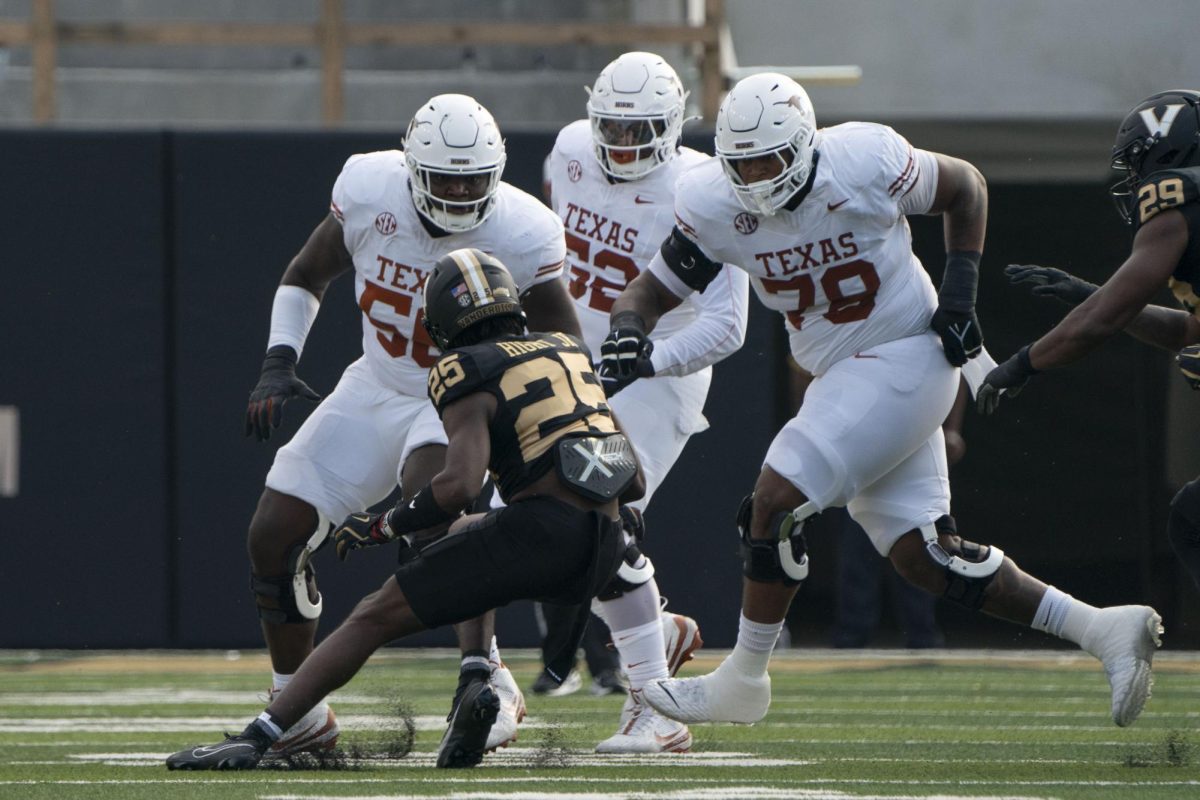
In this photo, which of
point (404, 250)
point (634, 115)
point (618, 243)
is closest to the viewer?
point (404, 250)

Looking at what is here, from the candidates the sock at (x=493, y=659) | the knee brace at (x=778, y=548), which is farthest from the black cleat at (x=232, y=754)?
the knee brace at (x=778, y=548)

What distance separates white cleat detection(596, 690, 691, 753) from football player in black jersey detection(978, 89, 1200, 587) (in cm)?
125

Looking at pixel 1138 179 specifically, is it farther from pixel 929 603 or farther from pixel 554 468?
pixel 929 603

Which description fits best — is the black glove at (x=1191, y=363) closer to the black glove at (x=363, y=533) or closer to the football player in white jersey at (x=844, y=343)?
the football player in white jersey at (x=844, y=343)

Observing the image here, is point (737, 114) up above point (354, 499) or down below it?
above

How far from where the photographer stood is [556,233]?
6.06 meters

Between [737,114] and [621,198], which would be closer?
[737,114]

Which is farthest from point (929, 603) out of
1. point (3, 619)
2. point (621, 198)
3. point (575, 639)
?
point (575, 639)

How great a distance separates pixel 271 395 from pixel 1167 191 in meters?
2.46

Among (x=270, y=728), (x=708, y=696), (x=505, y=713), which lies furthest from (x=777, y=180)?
(x=270, y=728)

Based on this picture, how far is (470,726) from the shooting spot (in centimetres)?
520

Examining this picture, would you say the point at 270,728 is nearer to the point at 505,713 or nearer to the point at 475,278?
the point at 505,713

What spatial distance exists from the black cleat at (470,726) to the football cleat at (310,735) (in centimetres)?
46

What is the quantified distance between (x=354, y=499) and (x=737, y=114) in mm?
1526
